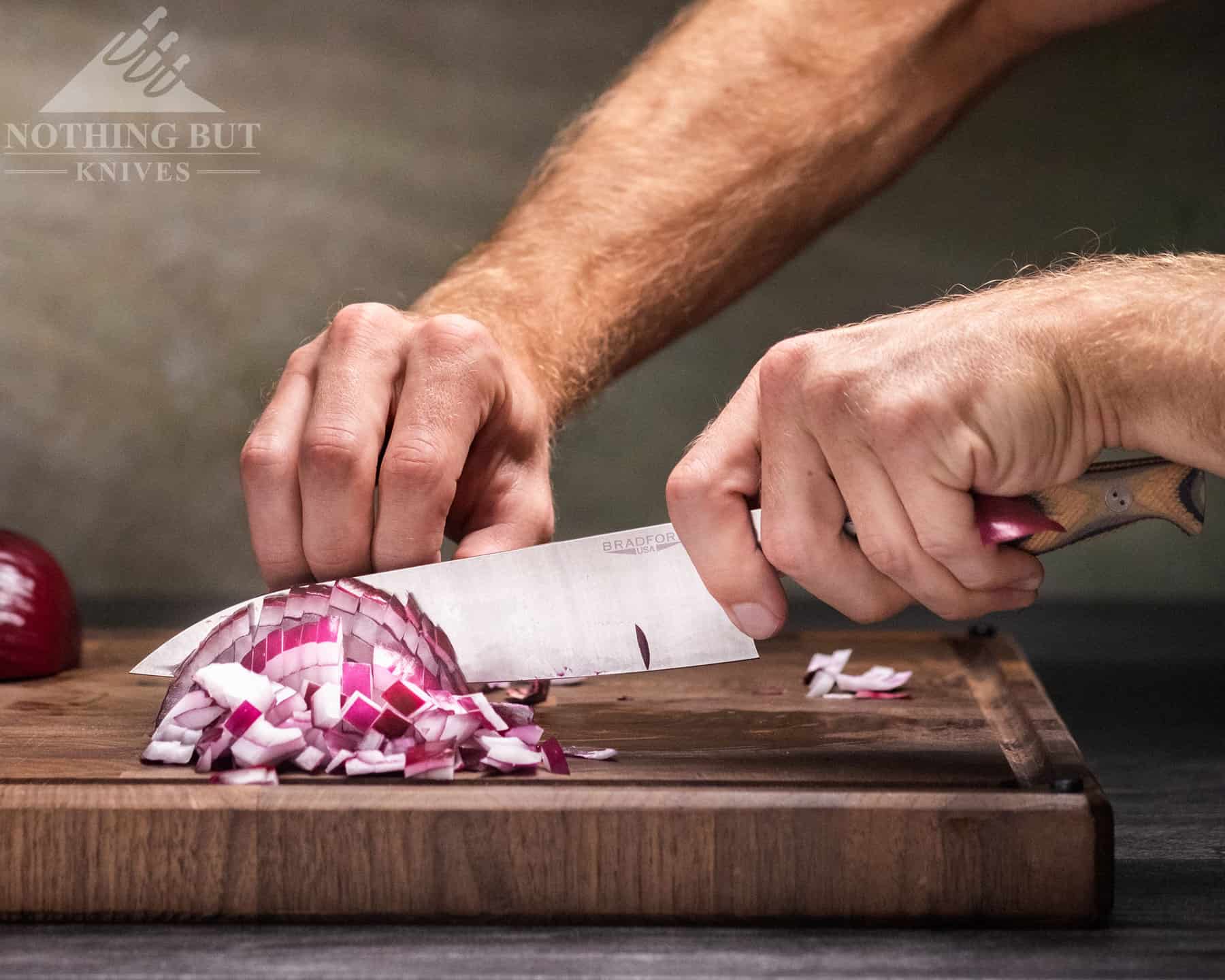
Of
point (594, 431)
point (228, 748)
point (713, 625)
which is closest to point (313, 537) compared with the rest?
point (228, 748)

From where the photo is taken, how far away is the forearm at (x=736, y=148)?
6.81 ft

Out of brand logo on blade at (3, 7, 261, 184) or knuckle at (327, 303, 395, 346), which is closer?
knuckle at (327, 303, 395, 346)

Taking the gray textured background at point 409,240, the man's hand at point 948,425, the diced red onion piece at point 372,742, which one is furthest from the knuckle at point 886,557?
the gray textured background at point 409,240

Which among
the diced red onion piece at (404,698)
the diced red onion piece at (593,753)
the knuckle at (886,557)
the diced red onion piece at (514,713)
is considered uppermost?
the knuckle at (886,557)

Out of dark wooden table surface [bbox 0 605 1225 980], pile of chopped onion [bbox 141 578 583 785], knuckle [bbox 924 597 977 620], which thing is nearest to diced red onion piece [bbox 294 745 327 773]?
pile of chopped onion [bbox 141 578 583 785]

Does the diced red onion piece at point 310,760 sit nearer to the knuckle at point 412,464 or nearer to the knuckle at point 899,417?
the knuckle at point 412,464

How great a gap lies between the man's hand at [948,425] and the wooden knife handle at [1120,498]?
1.4 inches

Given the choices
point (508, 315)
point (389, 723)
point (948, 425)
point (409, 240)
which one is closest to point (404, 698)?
point (389, 723)

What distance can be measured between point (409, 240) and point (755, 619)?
2.00 metres

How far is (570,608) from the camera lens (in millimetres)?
1351

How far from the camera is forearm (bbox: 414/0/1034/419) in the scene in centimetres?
207

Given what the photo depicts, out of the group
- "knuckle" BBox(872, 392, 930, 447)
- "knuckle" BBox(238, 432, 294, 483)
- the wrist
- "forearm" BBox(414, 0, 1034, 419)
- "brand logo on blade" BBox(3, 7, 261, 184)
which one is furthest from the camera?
"brand logo on blade" BBox(3, 7, 261, 184)

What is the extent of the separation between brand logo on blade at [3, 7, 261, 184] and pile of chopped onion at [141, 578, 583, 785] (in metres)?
1.86

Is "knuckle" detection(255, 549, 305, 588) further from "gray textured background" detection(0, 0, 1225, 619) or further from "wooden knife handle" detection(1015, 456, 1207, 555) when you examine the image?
"gray textured background" detection(0, 0, 1225, 619)
